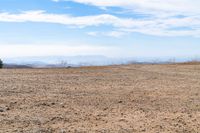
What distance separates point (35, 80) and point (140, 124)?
312 inches

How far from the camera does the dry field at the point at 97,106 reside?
912 centimetres

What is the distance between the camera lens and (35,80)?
16703 mm

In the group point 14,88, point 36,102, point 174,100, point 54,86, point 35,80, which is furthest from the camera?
point 35,80

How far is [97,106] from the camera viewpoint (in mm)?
11250

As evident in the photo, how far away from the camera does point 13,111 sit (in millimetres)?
10289

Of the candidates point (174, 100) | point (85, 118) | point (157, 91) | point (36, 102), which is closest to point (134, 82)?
point (157, 91)

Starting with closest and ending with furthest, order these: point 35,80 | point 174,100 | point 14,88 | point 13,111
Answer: point 13,111
point 174,100
point 14,88
point 35,80

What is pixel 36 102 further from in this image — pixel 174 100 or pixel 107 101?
pixel 174 100

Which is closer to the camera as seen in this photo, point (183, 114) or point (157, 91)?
point (183, 114)

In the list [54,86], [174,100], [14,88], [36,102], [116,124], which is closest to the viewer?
[116,124]

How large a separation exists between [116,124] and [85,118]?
0.78 meters

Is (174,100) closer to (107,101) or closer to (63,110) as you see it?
(107,101)

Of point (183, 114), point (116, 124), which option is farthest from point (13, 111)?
point (183, 114)

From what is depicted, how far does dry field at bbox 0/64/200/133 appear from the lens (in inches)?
359
